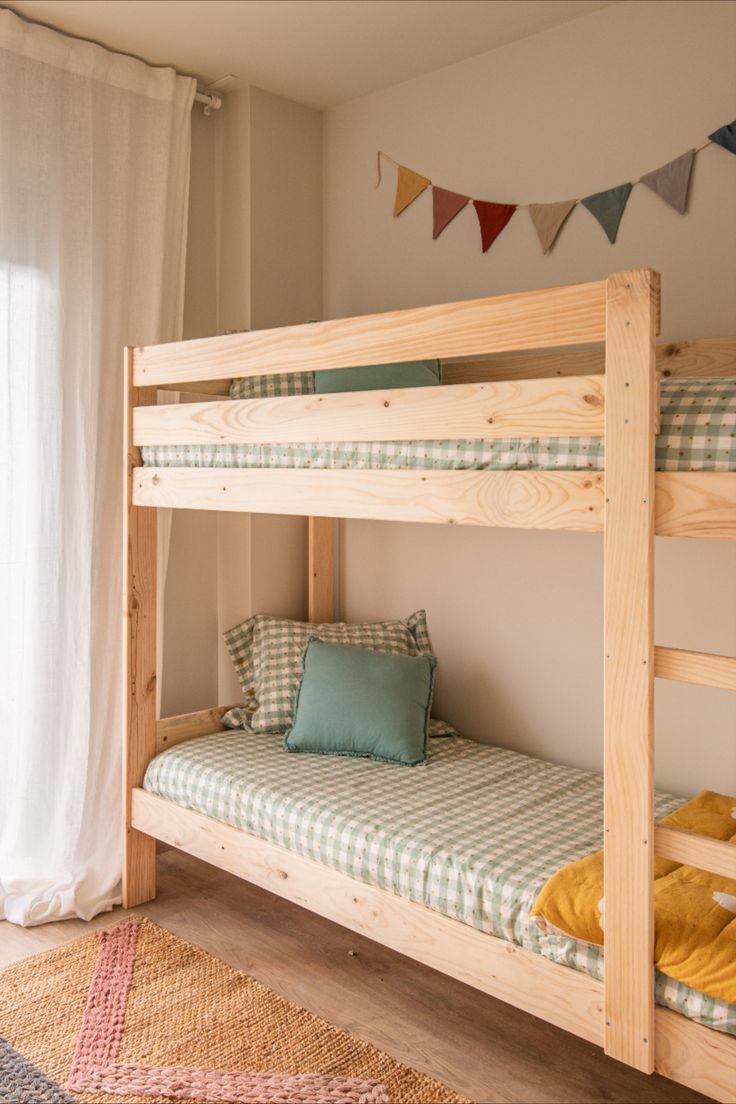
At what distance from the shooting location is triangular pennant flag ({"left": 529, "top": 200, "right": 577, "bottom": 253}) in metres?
2.72

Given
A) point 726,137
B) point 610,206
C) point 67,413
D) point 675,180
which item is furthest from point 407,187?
point 67,413

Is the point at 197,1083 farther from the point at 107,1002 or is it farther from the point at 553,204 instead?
the point at 553,204

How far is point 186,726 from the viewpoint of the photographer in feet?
9.74

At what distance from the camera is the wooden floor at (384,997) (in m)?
2.00

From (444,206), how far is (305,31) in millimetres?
647

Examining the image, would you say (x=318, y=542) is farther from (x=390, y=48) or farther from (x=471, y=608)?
(x=390, y=48)

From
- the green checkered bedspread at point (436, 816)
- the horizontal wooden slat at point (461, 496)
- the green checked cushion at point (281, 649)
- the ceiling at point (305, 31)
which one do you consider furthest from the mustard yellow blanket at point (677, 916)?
→ the ceiling at point (305, 31)

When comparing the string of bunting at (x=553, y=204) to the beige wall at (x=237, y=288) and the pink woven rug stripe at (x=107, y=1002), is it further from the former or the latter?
the pink woven rug stripe at (x=107, y=1002)

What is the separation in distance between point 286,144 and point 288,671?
1826mm

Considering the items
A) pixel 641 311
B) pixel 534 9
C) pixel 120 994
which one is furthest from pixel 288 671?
pixel 534 9

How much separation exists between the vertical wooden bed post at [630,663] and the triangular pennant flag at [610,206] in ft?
3.56

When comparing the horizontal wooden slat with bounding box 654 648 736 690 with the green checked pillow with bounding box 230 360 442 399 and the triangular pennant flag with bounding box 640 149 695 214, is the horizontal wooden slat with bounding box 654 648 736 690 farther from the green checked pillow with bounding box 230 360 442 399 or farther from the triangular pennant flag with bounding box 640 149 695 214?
the triangular pennant flag with bounding box 640 149 695 214

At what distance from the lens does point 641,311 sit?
161 centimetres

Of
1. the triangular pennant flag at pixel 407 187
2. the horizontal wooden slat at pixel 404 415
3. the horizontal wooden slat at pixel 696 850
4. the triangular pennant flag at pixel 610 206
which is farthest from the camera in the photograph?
the triangular pennant flag at pixel 407 187
